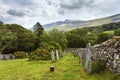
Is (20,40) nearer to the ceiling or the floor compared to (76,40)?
nearer to the ceiling

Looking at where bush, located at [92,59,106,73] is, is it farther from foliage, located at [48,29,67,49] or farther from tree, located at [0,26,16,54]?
foliage, located at [48,29,67,49]

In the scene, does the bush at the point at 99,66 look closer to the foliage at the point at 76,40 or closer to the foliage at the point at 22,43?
the foliage at the point at 22,43

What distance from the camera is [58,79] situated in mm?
18656

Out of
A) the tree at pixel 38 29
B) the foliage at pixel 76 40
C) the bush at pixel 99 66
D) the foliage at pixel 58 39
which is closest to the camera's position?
the bush at pixel 99 66

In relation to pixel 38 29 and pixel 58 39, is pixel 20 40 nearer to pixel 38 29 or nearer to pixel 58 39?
pixel 58 39

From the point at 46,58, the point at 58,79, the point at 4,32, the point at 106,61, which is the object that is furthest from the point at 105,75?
the point at 4,32

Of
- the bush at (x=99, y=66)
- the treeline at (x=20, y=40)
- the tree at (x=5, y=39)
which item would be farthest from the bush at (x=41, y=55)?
the tree at (x=5, y=39)

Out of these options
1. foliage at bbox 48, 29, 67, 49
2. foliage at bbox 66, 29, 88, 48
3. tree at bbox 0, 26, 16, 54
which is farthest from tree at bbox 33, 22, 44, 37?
foliage at bbox 66, 29, 88, 48

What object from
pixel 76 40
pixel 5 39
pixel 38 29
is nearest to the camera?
pixel 5 39

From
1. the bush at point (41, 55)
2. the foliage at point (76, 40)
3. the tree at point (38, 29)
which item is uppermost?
the tree at point (38, 29)

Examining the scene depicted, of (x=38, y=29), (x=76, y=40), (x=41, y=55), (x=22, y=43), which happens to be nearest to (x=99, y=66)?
(x=41, y=55)

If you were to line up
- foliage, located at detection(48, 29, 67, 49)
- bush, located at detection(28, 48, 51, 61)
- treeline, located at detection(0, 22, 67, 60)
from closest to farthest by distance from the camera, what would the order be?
bush, located at detection(28, 48, 51, 61)
treeline, located at detection(0, 22, 67, 60)
foliage, located at detection(48, 29, 67, 49)

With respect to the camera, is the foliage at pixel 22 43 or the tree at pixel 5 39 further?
the foliage at pixel 22 43

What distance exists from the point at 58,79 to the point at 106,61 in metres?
4.18
